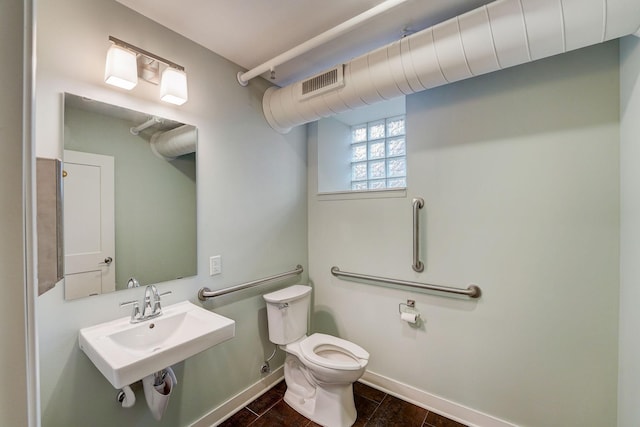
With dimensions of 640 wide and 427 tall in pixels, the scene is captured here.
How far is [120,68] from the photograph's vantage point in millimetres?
1252

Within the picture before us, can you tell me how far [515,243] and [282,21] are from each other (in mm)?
1906

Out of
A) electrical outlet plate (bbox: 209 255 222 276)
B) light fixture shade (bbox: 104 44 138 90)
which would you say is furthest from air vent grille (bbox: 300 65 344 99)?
electrical outlet plate (bbox: 209 255 222 276)

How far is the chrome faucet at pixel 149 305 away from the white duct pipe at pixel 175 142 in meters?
0.78

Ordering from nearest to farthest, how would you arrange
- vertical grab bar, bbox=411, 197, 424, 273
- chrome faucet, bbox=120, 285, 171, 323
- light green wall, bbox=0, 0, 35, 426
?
light green wall, bbox=0, 0, 35, 426 → chrome faucet, bbox=120, 285, 171, 323 → vertical grab bar, bbox=411, 197, 424, 273

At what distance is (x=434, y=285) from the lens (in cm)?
184

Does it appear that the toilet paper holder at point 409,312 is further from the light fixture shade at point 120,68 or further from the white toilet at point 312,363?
the light fixture shade at point 120,68

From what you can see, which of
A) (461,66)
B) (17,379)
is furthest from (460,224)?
(17,379)

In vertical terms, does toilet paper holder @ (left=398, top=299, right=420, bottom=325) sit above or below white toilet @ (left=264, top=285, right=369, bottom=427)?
above

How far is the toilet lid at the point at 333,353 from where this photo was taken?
172cm

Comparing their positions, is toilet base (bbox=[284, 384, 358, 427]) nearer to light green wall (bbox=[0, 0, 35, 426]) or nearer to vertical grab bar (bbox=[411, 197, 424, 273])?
vertical grab bar (bbox=[411, 197, 424, 273])

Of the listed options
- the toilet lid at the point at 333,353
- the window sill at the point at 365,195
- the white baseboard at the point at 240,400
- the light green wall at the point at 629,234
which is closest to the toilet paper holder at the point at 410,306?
the toilet lid at the point at 333,353

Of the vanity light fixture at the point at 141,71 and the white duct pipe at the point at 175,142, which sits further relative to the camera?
the white duct pipe at the point at 175,142

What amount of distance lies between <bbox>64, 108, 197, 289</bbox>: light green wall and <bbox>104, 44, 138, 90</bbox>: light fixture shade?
0.64 feet

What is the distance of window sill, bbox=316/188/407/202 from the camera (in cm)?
200
